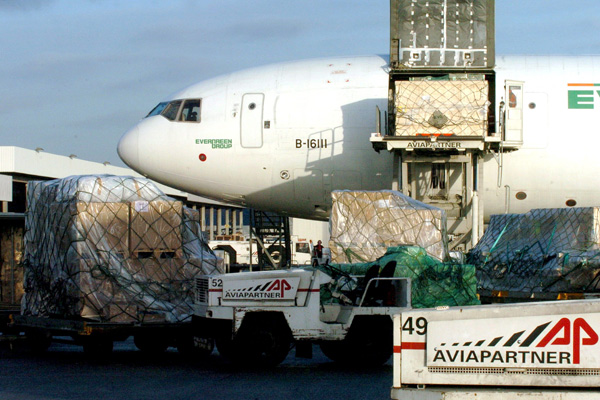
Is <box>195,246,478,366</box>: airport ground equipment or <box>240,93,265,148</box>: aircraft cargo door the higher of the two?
<box>240,93,265,148</box>: aircraft cargo door

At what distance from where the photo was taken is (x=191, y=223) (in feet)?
45.9

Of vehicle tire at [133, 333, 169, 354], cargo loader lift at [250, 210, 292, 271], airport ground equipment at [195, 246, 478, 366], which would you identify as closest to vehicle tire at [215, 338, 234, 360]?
airport ground equipment at [195, 246, 478, 366]

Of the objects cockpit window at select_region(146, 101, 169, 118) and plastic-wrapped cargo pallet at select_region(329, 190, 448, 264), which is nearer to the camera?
plastic-wrapped cargo pallet at select_region(329, 190, 448, 264)

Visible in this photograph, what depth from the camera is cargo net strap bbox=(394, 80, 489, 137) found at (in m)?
18.2

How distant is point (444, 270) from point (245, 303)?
283 centimetres

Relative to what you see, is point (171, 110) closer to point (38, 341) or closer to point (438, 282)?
point (38, 341)

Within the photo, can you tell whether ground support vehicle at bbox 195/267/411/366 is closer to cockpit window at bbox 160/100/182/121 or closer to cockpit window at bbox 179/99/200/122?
cockpit window at bbox 179/99/200/122

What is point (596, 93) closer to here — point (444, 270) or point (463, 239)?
point (463, 239)

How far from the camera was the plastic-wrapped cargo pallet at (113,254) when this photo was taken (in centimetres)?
1265

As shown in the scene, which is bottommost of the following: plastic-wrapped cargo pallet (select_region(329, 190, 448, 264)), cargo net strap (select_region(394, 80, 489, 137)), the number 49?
the number 49

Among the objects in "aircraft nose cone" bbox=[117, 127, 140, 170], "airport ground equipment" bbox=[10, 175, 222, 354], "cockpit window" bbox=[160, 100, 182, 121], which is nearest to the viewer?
"airport ground equipment" bbox=[10, 175, 222, 354]

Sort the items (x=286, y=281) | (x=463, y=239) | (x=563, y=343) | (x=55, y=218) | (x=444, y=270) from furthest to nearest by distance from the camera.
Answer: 1. (x=463, y=239)
2. (x=55, y=218)
3. (x=444, y=270)
4. (x=286, y=281)
5. (x=563, y=343)

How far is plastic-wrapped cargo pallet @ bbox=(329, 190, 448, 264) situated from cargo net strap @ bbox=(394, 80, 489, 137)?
3.21m

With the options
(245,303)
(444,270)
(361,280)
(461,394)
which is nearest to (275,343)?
(245,303)
